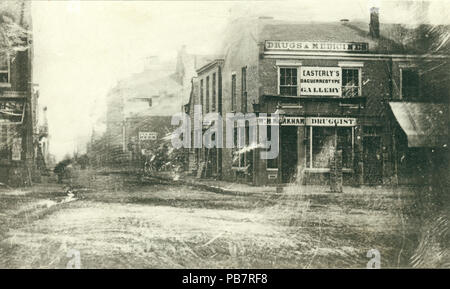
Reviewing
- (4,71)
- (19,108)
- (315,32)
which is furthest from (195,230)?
(4,71)

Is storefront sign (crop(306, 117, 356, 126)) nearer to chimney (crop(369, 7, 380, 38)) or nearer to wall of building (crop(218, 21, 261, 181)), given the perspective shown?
wall of building (crop(218, 21, 261, 181))

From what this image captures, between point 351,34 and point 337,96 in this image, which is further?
point 337,96

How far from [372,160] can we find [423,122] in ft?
2.74

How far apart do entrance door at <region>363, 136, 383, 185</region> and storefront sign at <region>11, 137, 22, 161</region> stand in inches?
174

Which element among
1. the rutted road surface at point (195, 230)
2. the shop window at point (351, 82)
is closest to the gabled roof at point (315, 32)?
the shop window at point (351, 82)

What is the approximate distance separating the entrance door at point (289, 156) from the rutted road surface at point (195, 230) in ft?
0.77

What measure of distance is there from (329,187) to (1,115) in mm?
4197

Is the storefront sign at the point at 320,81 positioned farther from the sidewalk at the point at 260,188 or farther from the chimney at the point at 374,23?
the sidewalk at the point at 260,188

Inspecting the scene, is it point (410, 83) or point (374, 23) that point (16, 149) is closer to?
point (374, 23)

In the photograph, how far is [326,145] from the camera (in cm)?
754

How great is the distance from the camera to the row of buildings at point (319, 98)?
7.24 meters

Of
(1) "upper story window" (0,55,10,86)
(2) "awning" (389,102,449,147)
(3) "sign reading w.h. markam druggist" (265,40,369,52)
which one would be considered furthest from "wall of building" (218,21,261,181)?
(1) "upper story window" (0,55,10,86)

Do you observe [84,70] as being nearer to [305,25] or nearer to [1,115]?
[1,115]

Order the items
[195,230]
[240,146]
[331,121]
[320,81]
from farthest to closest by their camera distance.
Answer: [331,121]
[320,81]
[240,146]
[195,230]
